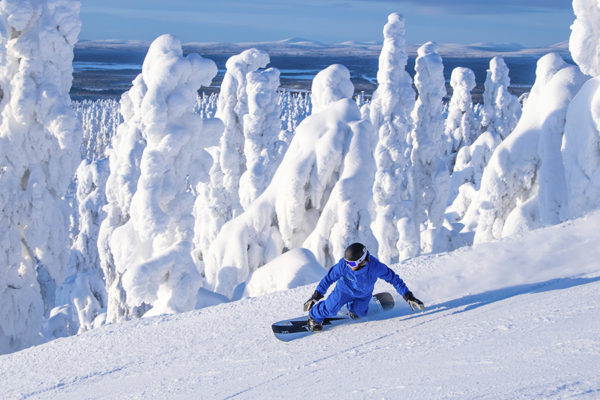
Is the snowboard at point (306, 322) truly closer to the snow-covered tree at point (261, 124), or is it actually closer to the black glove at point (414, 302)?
the black glove at point (414, 302)

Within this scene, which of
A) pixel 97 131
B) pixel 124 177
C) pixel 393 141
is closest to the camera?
pixel 124 177

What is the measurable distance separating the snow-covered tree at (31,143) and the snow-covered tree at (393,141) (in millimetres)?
10977

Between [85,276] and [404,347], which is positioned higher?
[404,347]

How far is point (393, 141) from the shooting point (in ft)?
77.3

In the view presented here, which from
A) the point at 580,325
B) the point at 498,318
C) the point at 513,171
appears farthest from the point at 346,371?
the point at 513,171

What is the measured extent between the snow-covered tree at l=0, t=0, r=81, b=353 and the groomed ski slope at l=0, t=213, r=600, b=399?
7704mm

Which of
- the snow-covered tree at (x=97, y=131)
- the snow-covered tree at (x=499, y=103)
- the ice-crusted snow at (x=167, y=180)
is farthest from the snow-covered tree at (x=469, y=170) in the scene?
the snow-covered tree at (x=97, y=131)

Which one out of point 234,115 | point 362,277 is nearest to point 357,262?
point 362,277

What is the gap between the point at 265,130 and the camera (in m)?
23.1

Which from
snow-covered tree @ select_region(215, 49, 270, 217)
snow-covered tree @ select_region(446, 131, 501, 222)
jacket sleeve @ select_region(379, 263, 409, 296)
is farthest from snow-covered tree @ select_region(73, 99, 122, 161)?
jacket sleeve @ select_region(379, 263, 409, 296)

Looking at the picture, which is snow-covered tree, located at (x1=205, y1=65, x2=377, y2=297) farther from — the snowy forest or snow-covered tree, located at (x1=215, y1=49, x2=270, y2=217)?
snow-covered tree, located at (x1=215, y1=49, x2=270, y2=217)

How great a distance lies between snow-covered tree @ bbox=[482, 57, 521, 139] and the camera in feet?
113

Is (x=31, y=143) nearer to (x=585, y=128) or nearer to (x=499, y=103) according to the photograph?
(x=585, y=128)

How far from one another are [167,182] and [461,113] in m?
26.1
